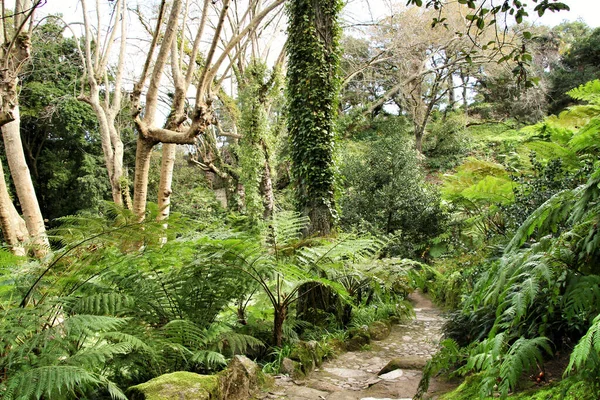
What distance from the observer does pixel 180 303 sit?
2969 mm

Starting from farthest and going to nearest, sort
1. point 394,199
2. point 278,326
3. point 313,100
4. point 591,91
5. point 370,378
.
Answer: point 394,199
point 313,100
point 591,91
point 278,326
point 370,378

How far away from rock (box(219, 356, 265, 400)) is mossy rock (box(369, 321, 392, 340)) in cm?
205

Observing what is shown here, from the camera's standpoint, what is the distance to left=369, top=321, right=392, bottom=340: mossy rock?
4.50m

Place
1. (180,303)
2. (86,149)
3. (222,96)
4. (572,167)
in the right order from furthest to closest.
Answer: (86,149), (222,96), (572,167), (180,303)

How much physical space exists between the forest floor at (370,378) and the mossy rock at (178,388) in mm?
461

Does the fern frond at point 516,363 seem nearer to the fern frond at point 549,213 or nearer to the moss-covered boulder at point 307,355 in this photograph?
the fern frond at point 549,213

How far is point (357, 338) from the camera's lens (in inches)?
165

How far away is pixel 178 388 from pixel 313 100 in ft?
13.1

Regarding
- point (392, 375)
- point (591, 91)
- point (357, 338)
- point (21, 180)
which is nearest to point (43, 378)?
point (392, 375)

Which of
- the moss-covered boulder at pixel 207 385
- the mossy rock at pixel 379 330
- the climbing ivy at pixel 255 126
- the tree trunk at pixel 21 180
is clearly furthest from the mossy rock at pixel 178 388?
the climbing ivy at pixel 255 126

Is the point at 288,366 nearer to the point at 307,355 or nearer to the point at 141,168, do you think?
the point at 307,355

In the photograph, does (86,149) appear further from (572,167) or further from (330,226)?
(572,167)

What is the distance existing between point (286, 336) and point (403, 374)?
3.69 ft

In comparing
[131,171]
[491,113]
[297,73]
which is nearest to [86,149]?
[131,171]
